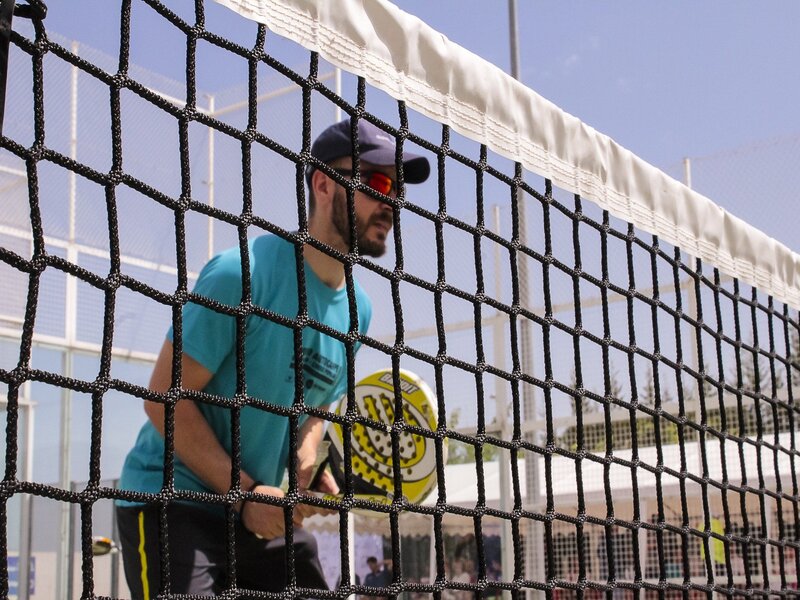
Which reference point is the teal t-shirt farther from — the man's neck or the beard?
the beard

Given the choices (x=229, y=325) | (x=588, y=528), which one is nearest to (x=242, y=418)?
(x=229, y=325)

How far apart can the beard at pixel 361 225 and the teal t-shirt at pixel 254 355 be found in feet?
0.40

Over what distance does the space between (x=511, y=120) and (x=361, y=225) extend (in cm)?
44

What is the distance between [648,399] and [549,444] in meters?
5.82

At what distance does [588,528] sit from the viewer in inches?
297

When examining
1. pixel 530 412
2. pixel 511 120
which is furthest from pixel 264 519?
pixel 530 412

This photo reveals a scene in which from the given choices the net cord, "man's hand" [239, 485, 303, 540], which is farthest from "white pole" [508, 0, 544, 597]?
"man's hand" [239, 485, 303, 540]

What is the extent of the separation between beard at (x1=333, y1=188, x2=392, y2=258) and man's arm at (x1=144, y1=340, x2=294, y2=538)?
433 millimetres

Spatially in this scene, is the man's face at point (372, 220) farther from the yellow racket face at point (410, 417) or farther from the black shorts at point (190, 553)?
the yellow racket face at point (410, 417)

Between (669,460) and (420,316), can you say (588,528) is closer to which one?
(669,460)

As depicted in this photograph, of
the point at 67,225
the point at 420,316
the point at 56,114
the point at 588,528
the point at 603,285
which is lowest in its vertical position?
the point at 588,528

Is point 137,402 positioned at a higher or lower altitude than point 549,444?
higher

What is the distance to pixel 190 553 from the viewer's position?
6.86 ft

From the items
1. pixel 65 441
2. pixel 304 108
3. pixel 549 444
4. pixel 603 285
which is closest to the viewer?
pixel 304 108
